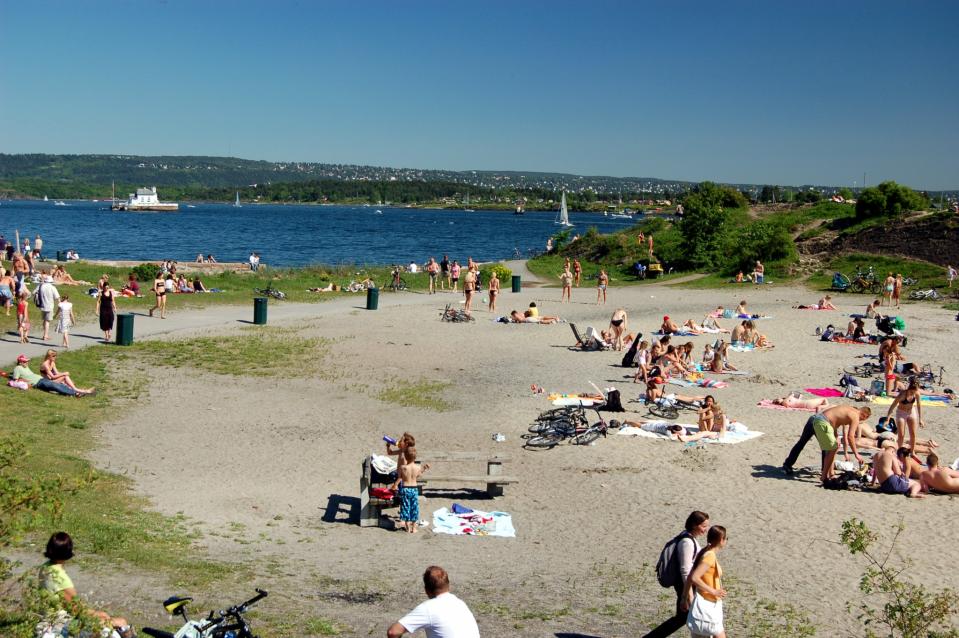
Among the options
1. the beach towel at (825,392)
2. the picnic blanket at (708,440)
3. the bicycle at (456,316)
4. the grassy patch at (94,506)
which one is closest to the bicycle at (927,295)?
the bicycle at (456,316)

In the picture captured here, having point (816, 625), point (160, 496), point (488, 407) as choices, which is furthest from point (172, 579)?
point (488, 407)

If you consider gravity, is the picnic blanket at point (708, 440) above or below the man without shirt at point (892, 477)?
below

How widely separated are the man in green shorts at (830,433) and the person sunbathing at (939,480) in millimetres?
1263

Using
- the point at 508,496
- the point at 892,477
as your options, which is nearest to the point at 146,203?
the point at 508,496

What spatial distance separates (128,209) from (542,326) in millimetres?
176063

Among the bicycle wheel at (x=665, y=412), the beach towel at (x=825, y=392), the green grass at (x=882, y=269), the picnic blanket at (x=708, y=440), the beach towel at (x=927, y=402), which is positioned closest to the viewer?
the picnic blanket at (x=708, y=440)

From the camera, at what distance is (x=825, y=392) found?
1983 centimetres

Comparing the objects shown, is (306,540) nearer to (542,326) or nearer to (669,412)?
(669,412)

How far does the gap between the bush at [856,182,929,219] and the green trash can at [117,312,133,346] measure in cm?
4091

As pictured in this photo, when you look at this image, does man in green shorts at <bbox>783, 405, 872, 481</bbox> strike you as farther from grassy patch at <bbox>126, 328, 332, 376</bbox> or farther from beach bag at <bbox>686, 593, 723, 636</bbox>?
grassy patch at <bbox>126, 328, 332, 376</bbox>

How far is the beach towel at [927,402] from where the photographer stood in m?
18.8

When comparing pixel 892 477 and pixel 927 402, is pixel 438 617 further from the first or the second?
pixel 927 402

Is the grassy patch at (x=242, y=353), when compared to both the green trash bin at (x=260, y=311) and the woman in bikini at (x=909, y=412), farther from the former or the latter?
the woman in bikini at (x=909, y=412)

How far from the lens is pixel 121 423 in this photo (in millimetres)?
16078
